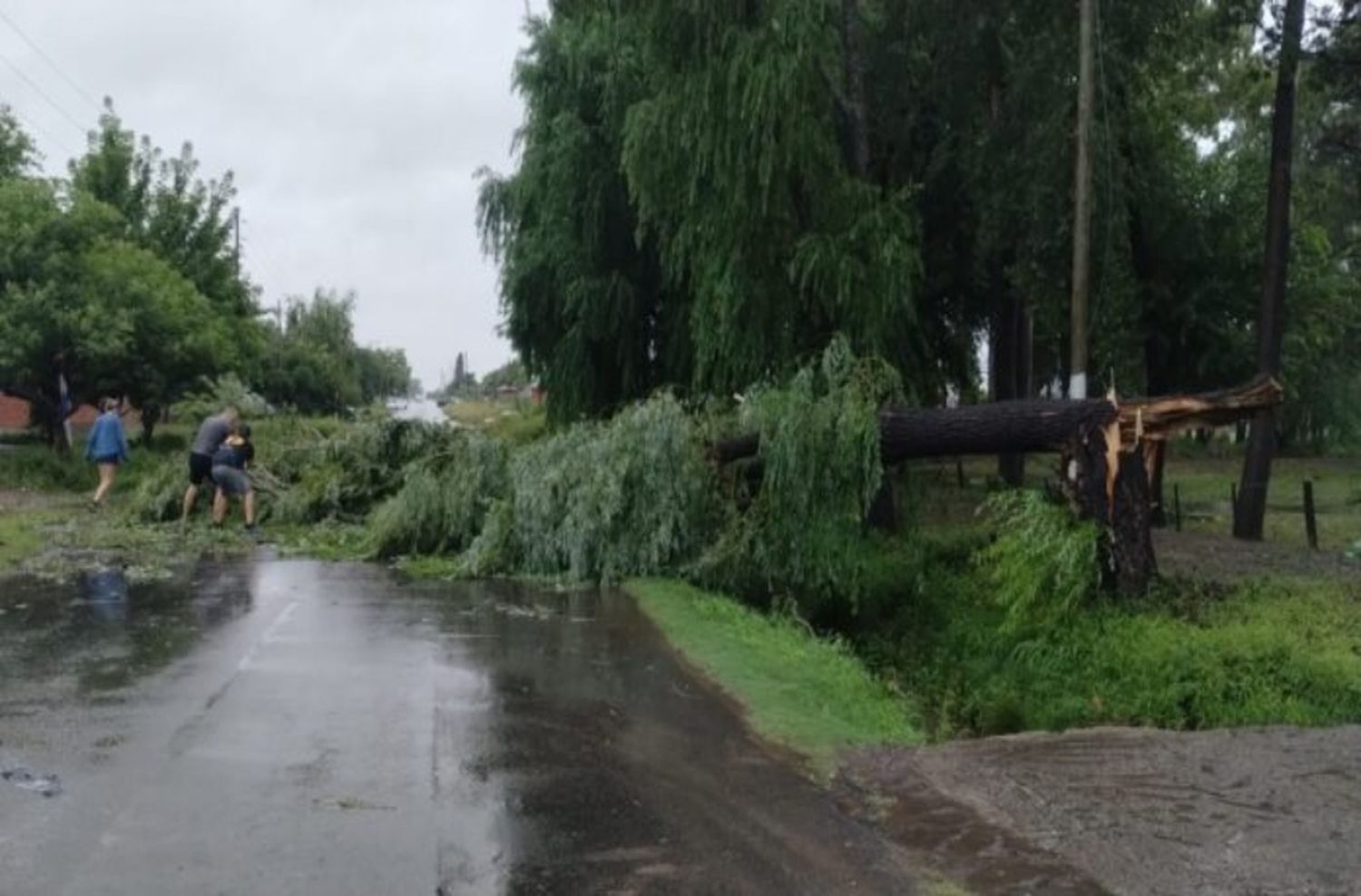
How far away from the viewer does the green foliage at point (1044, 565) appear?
1192 cm

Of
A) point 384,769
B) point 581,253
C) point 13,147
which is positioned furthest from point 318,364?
point 384,769

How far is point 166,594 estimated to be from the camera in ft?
40.7

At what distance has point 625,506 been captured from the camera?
14.5 meters

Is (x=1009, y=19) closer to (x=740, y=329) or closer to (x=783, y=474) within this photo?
(x=740, y=329)

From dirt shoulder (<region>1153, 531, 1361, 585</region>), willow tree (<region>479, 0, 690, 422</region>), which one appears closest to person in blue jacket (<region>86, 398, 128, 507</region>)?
willow tree (<region>479, 0, 690, 422</region>)

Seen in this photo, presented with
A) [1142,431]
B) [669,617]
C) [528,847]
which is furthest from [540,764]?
[1142,431]

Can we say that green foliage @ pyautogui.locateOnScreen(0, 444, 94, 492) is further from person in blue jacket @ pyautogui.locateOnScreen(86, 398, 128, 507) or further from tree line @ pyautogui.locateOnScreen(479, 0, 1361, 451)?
tree line @ pyautogui.locateOnScreen(479, 0, 1361, 451)

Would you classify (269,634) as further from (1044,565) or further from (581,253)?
(581,253)

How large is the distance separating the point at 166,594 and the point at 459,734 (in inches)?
236

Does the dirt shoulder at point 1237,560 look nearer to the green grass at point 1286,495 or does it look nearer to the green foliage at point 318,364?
the green grass at point 1286,495

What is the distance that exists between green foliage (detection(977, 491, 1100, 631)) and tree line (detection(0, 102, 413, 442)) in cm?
1882

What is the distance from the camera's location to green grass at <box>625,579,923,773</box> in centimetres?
794

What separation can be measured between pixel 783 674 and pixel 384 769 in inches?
143

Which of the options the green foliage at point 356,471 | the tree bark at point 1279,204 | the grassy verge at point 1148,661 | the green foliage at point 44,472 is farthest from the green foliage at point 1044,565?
the green foliage at point 44,472
